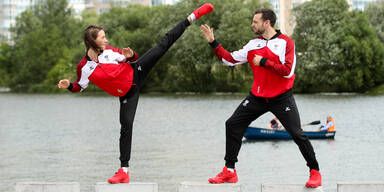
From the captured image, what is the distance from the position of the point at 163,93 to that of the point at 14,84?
3432 centimetres

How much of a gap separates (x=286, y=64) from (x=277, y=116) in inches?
31.2

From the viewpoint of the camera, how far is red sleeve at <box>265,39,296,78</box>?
8195mm

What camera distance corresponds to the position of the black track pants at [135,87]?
8.88 meters

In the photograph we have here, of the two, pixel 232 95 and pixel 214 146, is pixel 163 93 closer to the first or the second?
pixel 232 95

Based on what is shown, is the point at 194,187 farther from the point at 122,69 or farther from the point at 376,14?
the point at 376,14

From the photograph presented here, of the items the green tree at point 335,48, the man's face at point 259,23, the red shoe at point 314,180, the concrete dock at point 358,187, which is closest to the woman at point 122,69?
the man's face at point 259,23

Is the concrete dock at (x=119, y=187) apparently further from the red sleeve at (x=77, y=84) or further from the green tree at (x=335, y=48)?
the green tree at (x=335, y=48)

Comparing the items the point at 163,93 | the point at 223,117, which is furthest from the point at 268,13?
the point at 163,93

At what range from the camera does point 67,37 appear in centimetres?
10856

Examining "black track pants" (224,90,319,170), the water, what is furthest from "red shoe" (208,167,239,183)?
the water

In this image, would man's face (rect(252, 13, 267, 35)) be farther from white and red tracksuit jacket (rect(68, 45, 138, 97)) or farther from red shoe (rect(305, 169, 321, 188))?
red shoe (rect(305, 169, 321, 188))

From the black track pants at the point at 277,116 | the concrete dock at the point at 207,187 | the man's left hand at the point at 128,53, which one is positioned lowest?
the concrete dock at the point at 207,187

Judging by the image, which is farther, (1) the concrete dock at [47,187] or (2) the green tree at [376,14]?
(2) the green tree at [376,14]

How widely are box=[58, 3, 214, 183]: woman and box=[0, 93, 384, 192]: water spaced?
38.3 feet
